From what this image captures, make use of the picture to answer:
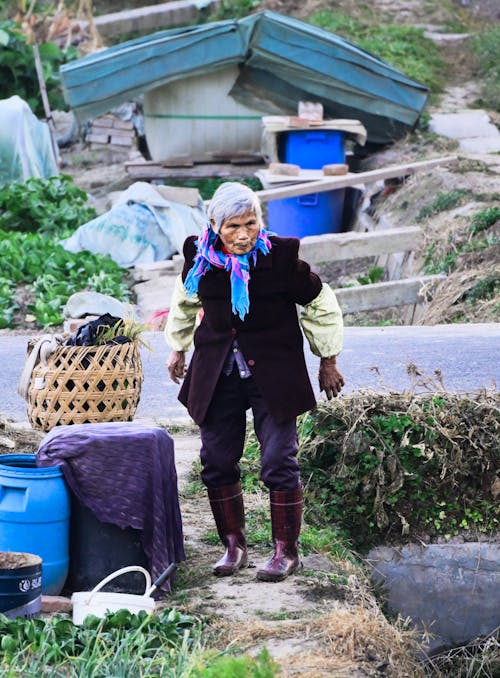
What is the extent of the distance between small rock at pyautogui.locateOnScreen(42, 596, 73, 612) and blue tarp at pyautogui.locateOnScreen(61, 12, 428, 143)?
14507 mm

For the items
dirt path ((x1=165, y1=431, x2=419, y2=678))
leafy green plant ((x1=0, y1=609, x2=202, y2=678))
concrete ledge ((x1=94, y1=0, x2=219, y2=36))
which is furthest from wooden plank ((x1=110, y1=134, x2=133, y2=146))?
leafy green plant ((x1=0, y1=609, x2=202, y2=678))

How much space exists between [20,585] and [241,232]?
5.10 ft

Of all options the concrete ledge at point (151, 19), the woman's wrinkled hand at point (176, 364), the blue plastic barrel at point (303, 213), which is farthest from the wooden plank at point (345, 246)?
the concrete ledge at point (151, 19)

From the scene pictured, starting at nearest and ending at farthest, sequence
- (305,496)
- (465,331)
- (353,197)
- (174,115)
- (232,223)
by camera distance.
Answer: (232,223) → (305,496) → (465,331) → (353,197) → (174,115)

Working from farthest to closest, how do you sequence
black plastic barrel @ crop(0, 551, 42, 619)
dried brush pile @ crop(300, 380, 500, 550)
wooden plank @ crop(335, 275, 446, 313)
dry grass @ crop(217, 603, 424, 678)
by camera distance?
wooden plank @ crop(335, 275, 446, 313), dried brush pile @ crop(300, 380, 500, 550), black plastic barrel @ crop(0, 551, 42, 619), dry grass @ crop(217, 603, 424, 678)

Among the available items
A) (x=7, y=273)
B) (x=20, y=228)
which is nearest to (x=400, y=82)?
(x=20, y=228)

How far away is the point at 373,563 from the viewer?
233 inches

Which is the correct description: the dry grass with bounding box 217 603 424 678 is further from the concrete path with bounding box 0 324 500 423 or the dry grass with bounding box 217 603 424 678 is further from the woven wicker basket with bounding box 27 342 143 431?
the concrete path with bounding box 0 324 500 423

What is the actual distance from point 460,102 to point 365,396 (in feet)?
50.2

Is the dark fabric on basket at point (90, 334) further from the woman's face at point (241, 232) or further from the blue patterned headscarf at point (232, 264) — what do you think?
the woman's face at point (241, 232)

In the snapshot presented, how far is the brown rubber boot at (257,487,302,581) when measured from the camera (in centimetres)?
455

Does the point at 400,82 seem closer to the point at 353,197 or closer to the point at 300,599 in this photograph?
the point at 353,197

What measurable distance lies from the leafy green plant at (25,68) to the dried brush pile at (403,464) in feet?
55.4

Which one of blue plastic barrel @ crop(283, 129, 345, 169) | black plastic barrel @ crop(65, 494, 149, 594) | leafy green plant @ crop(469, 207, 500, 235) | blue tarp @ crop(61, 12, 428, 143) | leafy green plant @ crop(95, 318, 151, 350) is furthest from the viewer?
blue tarp @ crop(61, 12, 428, 143)
